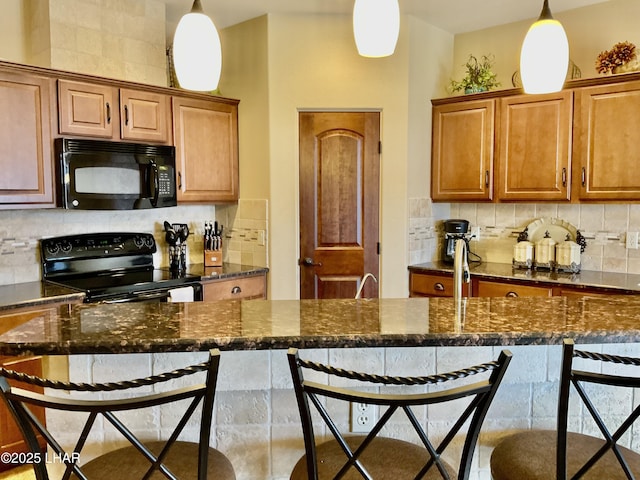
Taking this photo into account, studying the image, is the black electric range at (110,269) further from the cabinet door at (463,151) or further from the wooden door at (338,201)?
the cabinet door at (463,151)

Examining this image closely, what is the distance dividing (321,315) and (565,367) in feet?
2.29

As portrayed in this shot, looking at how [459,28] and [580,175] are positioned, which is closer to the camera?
[580,175]

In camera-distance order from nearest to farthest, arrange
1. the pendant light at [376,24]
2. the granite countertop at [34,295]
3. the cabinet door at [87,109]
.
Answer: the pendant light at [376,24] → the granite countertop at [34,295] → the cabinet door at [87,109]

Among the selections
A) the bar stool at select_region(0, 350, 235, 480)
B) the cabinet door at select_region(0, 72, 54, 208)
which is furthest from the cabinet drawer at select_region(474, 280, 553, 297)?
the cabinet door at select_region(0, 72, 54, 208)

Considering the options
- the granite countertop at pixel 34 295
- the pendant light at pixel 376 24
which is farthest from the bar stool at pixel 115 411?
the granite countertop at pixel 34 295

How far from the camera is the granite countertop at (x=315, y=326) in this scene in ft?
4.26

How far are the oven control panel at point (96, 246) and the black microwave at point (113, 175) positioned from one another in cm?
35

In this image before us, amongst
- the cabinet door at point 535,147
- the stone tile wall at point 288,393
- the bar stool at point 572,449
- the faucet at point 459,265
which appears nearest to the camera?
the bar stool at point 572,449

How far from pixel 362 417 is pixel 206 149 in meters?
2.74

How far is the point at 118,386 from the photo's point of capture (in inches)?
39.4

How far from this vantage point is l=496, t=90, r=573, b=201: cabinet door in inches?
136

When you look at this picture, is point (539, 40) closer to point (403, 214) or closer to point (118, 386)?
point (118, 386)

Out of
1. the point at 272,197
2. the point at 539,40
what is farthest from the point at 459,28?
the point at 539,40

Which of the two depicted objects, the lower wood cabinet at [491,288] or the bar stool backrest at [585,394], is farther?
the lower wood cabinet at [491,288]
